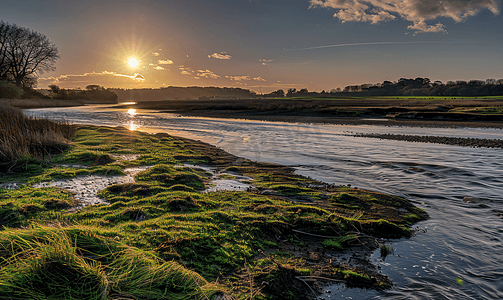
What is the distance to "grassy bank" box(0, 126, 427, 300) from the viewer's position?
286 centimetres

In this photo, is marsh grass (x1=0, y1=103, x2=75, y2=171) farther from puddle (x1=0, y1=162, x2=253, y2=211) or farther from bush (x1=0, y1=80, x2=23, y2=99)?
bush (x1=0, y1=80, x2=23, y2=99)

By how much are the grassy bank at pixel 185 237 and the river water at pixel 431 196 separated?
481mm

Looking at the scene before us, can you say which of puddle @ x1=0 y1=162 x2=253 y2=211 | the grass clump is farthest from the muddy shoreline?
the grass clump

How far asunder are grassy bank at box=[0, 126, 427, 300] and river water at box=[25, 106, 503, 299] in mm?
481

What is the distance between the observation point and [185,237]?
4652 millimetres

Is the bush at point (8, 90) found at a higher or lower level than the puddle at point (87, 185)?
higher

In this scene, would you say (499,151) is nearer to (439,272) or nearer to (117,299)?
(439,272)

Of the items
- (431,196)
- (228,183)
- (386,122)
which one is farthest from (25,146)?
(386,122)

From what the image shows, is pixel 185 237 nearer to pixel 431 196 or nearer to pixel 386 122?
pixel 431 196

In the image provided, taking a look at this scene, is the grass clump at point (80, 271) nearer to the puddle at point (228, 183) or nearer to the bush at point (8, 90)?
the puddle at point (228, 183)

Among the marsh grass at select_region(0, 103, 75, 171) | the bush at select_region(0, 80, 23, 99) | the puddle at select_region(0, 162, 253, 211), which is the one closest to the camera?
the puddle at select_region(0, 162, 253, 211)

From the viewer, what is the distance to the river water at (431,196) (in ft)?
13.9

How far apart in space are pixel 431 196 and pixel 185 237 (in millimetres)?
8312

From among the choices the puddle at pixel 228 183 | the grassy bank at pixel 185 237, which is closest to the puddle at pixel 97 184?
the puddle at pixel 228 183
